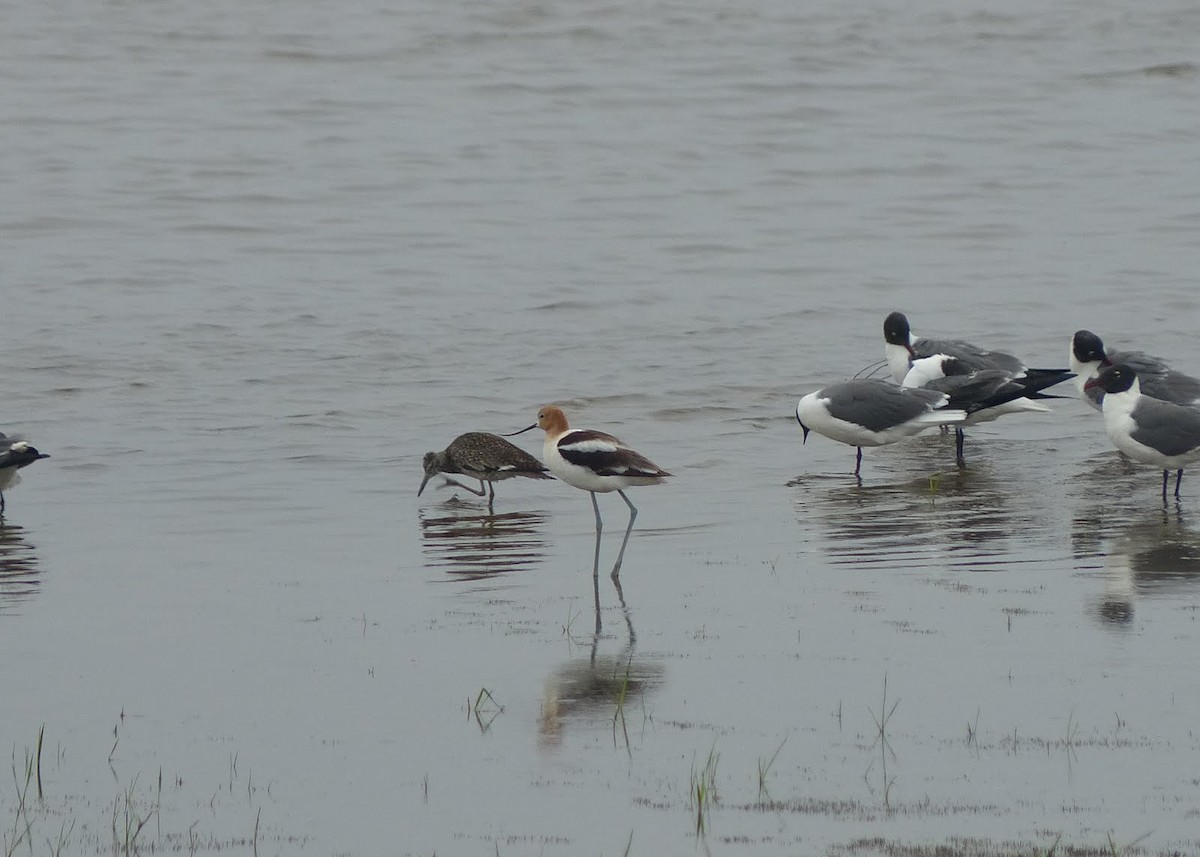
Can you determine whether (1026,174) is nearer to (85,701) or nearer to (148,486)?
(148,486)

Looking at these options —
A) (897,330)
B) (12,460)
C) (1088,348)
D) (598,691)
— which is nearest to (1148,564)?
(598,691)

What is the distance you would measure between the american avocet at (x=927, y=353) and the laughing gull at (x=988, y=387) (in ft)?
0.32

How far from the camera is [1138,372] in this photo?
13273 millimetres

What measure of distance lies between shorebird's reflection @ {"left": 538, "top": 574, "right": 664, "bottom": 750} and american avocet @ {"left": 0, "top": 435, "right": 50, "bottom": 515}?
5.05m

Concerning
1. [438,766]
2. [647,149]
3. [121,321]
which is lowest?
[438,766]

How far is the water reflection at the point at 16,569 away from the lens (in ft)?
28.7

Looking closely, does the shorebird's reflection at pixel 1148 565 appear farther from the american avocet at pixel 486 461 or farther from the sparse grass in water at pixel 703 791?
the american avocet at pixel 486 461

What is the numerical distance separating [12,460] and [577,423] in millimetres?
4553

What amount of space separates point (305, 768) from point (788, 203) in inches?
742

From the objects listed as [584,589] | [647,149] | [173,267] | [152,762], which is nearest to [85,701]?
[152,762]

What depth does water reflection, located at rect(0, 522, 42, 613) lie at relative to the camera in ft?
28.7

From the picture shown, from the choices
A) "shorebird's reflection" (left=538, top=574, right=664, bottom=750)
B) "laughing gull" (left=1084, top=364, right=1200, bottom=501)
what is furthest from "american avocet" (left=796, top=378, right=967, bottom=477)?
"shorebird's reflection" (left=538, top=574, right=664, bottom=750)

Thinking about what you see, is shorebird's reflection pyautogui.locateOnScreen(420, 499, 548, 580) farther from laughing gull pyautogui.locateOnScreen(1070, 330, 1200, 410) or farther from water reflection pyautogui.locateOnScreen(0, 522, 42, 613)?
laughing gull pyautogui.locateOnScreen(1070, 330, 1200, 410)

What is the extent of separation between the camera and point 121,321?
711 inches
